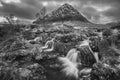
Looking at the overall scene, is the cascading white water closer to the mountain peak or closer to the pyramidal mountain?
the pyramidal mountain

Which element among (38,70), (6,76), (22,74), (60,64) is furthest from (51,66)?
(6,76)

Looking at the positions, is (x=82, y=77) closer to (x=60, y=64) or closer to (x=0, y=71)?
(x=60, y=64)

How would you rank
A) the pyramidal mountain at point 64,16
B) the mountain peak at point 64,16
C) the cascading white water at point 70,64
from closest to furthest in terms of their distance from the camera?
1. the cascading white water at point 70,64
2. the pyramidal mountain at point 64,16
3. the mountain peak at point 64,16

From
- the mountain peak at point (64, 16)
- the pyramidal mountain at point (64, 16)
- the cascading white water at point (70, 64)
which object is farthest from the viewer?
the mountain peak at point (64, 16)

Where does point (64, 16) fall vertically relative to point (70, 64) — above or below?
above

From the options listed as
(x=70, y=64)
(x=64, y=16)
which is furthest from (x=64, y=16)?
(x=70, y=64)

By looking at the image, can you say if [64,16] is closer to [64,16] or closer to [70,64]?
[64,16]

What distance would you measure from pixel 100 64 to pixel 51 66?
21.8 feet

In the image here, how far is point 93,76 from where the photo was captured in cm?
1122

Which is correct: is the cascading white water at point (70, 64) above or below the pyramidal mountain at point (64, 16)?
below

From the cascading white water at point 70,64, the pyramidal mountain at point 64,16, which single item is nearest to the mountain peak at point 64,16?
the pyramidal mountain at point 64,16

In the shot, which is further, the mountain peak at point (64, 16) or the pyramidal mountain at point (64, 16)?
the mountain peak at point (64, 16)

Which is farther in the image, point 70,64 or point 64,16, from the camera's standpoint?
point 64,16

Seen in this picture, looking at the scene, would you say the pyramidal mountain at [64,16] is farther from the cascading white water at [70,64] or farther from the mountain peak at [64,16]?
the cascading white water at [70,64]
